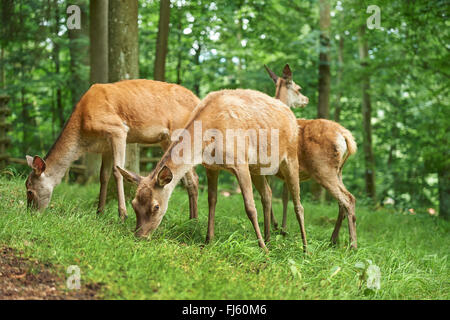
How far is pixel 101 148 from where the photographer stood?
6.45 meters

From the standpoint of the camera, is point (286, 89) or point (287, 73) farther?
point (286, 89)

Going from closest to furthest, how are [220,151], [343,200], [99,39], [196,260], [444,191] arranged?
[196,260], [220,151], [343,200], [99,39], [444,191]

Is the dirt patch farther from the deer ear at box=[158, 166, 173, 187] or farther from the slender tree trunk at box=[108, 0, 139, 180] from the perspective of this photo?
the slender tree trunk at box=[108, 0, 139, 180]

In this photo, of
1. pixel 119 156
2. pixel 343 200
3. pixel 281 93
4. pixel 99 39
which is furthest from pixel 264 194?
pixel 99 39

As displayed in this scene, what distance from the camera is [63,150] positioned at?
20.5 ft

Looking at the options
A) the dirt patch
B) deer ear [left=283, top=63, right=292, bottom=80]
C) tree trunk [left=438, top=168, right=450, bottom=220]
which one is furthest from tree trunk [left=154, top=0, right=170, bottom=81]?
tree trunk [left=438, top=168, right=450, bottom=220]

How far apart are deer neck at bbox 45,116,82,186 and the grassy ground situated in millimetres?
516

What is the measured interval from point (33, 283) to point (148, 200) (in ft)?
5.07

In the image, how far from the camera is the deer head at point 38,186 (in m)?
6.03

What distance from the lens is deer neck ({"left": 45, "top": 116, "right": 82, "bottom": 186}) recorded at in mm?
6234

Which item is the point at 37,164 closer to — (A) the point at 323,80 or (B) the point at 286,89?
(B) the point at 286,89

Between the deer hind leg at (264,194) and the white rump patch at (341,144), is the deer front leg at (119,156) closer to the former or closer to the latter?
the deer hind leg at (264,194)
